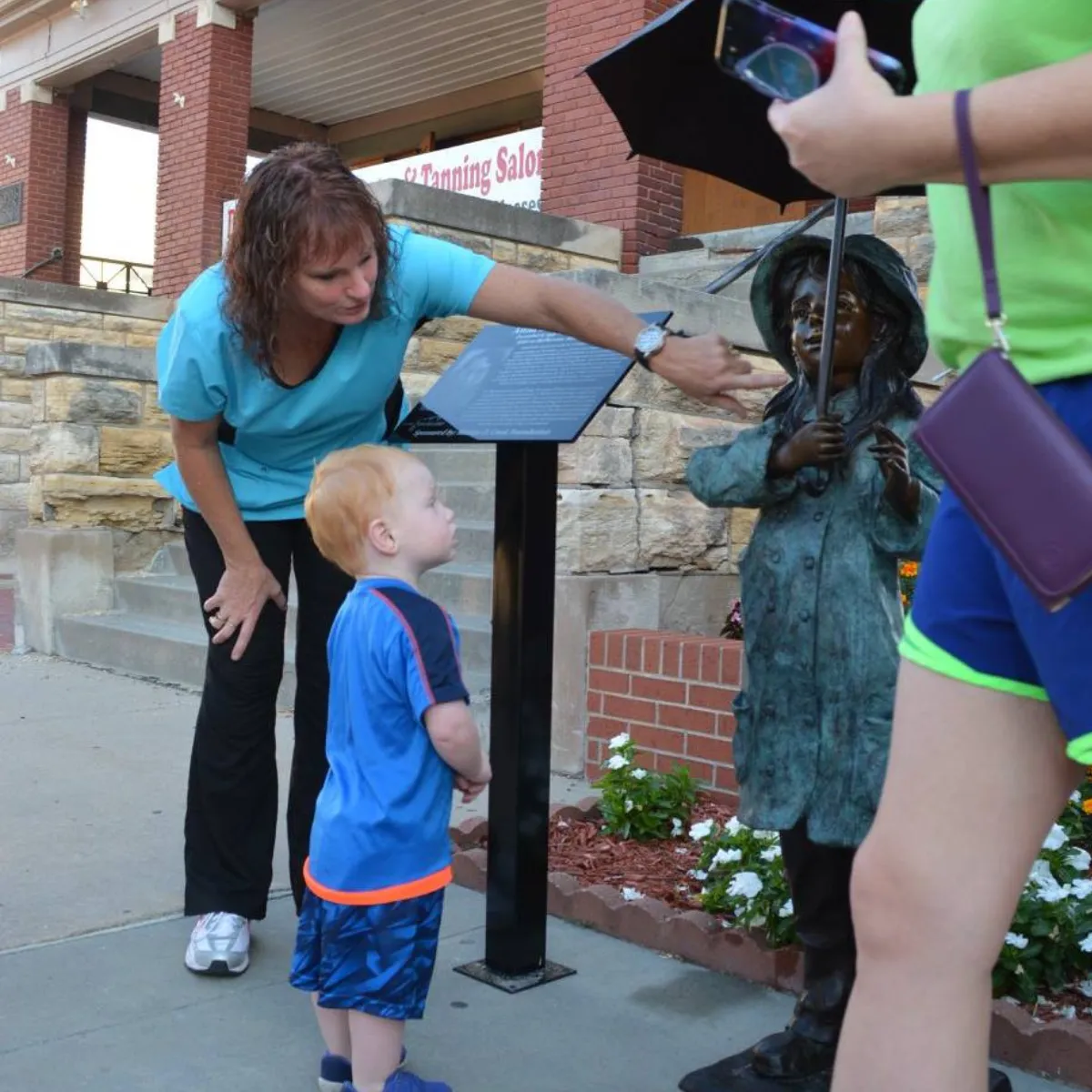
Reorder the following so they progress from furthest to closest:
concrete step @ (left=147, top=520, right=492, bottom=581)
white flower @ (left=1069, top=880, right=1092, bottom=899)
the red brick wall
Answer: concrete step @ (left=147, top=520, right=492, bottom=581) → the red brick wall → white flower @ (left=1069, top=880, right=1092, bottom=899)

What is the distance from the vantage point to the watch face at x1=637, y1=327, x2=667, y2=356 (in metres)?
2.67

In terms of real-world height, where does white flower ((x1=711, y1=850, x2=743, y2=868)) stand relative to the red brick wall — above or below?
below

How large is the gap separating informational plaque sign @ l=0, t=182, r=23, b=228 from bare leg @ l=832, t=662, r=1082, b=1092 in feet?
57.3

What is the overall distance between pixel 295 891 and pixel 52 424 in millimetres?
5808

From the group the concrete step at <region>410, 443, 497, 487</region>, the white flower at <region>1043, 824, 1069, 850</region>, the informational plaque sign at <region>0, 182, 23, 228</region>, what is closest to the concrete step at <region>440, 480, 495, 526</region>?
the concrete step at <region>410, 443, 497, 487</region>

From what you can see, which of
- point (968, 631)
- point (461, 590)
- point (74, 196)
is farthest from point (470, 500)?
point (74, 196)

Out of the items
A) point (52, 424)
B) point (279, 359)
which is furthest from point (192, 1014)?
point (52, 424)

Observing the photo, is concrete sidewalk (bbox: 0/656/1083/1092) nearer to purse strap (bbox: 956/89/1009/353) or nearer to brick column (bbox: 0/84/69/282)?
purse strap (bbox: 956/89/1009/353)

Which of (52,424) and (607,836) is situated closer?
(607,836)

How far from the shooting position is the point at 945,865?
1413mm

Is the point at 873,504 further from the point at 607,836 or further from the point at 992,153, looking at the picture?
the point at 607,836

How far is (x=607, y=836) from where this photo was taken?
405 cm

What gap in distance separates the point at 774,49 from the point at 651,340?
1166 mm

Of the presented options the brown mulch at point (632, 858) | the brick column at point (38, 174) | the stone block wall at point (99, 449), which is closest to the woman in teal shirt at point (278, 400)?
the brown mulch at point (632, 858)
